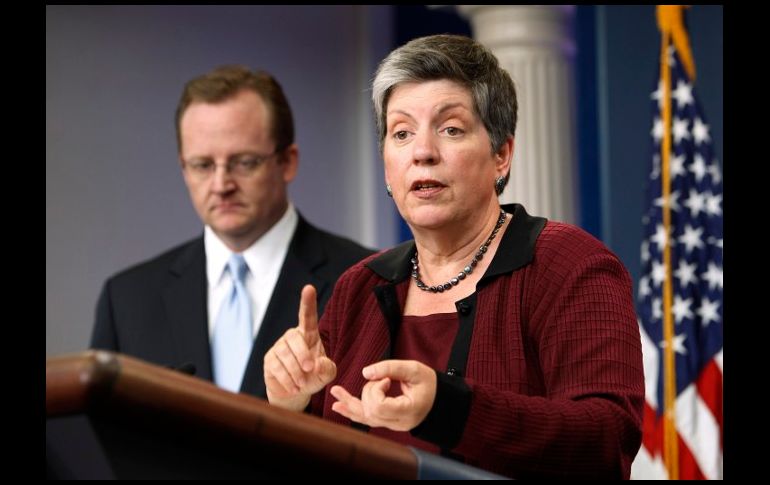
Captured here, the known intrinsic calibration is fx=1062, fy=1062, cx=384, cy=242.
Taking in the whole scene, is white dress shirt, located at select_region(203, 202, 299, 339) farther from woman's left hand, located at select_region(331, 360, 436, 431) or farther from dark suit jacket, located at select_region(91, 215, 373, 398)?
woman's left hand, located at select_region(331, 360, 436, 431)

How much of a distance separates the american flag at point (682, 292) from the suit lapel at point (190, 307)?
6.75 ft

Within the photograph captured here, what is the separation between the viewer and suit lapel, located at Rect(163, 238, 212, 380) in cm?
333

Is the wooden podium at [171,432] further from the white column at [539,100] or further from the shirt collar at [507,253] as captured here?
the white column at [539,100]

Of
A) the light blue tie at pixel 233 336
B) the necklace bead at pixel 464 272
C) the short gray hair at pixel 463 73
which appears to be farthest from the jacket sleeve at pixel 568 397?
the light blue tie at pixel 233 336

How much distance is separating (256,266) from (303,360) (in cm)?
182

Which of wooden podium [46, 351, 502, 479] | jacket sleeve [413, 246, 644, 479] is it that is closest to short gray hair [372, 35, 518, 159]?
jacket sleeve [413, 246, 644, 479]

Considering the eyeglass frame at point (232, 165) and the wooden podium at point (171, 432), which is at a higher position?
the eyeglass frame at point (232, 165)

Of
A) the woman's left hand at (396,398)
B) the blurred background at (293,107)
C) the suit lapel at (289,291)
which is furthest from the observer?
the blurred background at (293,107)

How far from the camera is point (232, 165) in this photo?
138 inches

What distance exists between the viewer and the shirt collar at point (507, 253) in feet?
5.94

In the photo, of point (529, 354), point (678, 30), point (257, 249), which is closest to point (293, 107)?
point (678, 30)

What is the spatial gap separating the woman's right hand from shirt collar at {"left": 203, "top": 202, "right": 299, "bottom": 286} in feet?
5.75

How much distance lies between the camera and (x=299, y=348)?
1.65 metres
